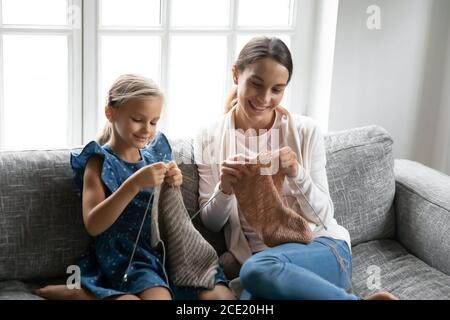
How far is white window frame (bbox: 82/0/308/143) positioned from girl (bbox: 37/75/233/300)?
47 centimetres

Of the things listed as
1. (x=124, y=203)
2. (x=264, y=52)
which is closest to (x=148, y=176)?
(x=124, y=203)

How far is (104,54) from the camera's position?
88.7 inches

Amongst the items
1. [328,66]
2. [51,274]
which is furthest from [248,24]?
[51,274]

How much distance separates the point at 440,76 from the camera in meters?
2.52

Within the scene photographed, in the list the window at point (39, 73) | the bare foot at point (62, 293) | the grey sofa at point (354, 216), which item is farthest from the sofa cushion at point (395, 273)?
the window at point (39, 73)

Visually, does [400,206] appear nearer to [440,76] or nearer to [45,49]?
[440,76]

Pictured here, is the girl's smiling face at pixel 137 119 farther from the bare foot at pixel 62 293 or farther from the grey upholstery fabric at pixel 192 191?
the bare foot at pixel 62 293

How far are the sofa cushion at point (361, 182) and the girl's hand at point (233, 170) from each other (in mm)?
433

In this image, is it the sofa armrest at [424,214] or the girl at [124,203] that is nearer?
the girl at [124,203]

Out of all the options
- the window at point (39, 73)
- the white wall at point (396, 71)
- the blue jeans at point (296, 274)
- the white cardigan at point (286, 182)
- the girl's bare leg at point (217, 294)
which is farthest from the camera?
the white wall at point (396, 71)

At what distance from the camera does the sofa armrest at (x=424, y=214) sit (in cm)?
202

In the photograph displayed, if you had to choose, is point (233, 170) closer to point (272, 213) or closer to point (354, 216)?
point (272, 213)

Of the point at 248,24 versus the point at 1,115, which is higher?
the point at 248,24
